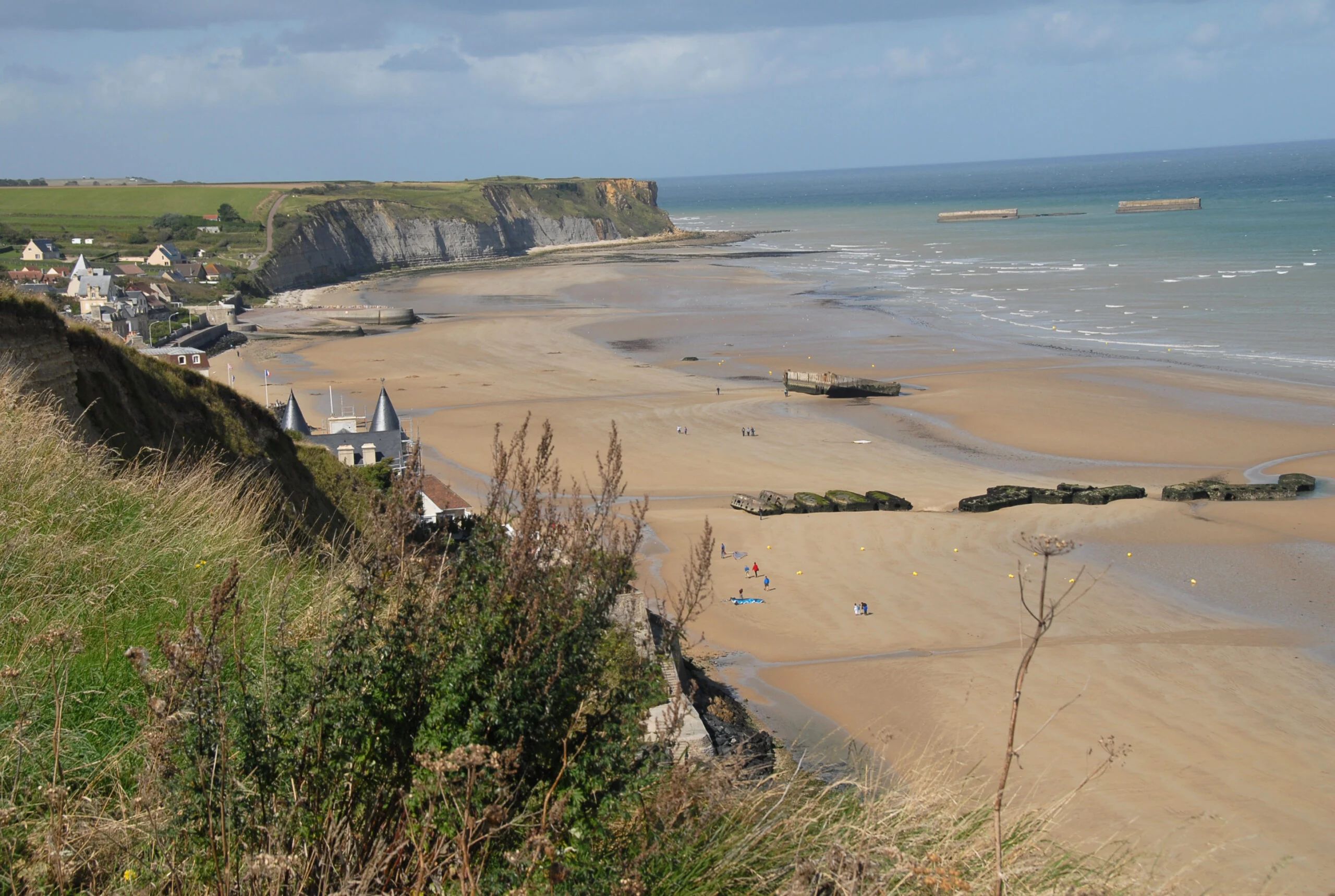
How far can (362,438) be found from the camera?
28375 millimetres

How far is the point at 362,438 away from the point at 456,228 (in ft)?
376

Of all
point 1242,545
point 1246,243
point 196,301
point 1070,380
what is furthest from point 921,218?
point 1242,545

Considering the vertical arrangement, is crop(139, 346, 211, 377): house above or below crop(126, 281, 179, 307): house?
below

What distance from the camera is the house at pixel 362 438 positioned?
27.0 metres

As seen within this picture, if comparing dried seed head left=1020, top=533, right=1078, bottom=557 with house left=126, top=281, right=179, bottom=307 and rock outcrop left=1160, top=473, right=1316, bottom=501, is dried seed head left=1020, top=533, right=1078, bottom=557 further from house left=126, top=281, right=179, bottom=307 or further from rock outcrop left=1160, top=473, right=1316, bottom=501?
house left=126, top=281, right=179, bottom=307

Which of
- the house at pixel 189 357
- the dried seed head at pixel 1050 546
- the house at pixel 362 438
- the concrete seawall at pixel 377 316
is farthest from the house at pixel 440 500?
the concrete seawall at pixel 377 316

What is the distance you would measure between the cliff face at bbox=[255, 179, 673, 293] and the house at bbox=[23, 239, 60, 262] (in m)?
16.2

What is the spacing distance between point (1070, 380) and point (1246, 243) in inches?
2465

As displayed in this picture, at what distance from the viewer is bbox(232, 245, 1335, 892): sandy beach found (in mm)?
14000

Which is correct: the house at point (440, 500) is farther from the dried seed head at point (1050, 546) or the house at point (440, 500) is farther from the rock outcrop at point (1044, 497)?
the dried seed head at point (1050, 546)

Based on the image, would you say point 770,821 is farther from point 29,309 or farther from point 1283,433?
point 1283,433

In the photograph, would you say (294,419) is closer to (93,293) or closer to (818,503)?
(818,503)

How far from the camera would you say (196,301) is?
78562 mm

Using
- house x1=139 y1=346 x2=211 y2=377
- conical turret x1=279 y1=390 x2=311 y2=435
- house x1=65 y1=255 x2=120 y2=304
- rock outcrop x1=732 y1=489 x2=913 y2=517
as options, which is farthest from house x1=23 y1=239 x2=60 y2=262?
rock outcrop x1=732 y1=489 x2=913 y2=517
